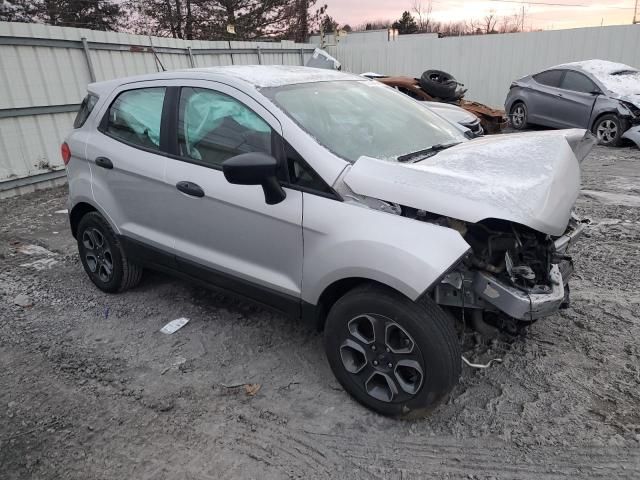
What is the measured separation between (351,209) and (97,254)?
102 inches

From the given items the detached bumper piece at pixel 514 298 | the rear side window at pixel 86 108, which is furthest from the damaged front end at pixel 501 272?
the rear side window at pixel 86 108

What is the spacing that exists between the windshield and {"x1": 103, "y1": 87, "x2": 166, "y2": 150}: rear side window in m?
0.94

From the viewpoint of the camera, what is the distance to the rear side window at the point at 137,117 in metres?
3.40

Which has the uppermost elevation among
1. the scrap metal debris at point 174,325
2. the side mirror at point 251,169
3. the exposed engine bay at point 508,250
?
the side mirror at point 251,169

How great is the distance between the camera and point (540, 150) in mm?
2775

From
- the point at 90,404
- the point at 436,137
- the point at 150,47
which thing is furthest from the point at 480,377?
the point at 150,47

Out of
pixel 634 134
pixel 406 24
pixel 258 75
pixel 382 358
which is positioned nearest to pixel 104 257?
pixel 258 75

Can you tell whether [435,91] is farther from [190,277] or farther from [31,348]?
[31,348]

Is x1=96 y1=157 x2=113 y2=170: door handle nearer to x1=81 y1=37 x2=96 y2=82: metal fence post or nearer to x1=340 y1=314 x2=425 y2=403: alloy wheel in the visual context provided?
x1=340 y1=314 x2=425 y2=403: alloy wheel

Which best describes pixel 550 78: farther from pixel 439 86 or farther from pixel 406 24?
pixel 406 24

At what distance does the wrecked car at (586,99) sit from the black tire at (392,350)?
8716 mm

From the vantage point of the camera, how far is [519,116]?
38.1ft

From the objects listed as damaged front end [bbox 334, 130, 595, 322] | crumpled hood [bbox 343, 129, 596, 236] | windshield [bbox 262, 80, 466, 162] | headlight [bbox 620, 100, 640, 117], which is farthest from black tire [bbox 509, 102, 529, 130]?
damaged front end [bbox 334, 130, 595, 322]

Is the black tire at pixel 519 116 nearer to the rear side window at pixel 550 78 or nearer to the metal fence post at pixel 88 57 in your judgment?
the rear side window at pixel 550 78
